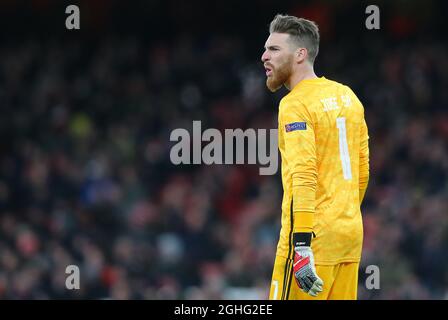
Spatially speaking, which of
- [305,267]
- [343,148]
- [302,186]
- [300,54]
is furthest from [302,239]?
[300,54]

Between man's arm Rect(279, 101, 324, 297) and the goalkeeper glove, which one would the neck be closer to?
man's arm Rect(279, 101, 324, 297)

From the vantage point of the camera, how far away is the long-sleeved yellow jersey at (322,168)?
6.11m

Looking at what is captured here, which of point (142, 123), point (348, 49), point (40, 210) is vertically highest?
point (348, 49)

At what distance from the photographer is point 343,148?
6324 mm

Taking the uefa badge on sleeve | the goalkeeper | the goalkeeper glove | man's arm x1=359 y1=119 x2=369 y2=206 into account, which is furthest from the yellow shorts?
the uefa badge on sleeve

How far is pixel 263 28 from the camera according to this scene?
16.8 metres

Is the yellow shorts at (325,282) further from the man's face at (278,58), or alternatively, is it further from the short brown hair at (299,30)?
the short brown hair at (299,30)

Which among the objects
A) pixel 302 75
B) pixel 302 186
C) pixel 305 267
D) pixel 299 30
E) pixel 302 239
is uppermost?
pixel 299 30

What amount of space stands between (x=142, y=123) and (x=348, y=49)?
10.9 feet

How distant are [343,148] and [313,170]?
12.4 inches

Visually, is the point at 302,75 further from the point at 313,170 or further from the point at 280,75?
the point at 313,170
